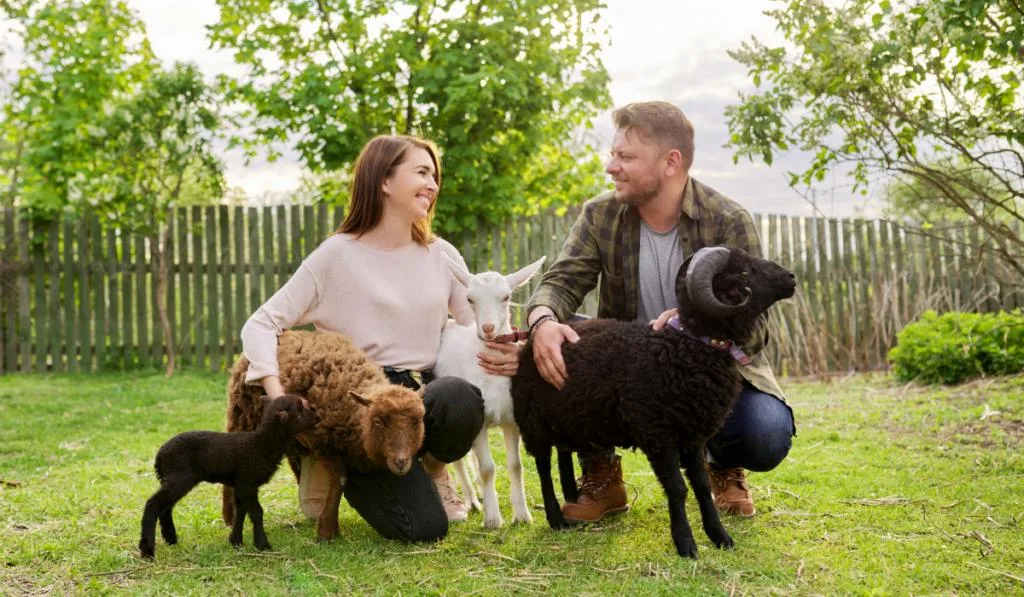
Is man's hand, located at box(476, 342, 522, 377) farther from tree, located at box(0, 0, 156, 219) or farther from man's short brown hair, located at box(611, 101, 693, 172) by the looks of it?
tree, located at box(0, 0, 156, 219)

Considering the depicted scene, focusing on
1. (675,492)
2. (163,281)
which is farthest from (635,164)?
(163,281)

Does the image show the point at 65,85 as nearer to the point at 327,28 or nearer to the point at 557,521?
the point at 327,28

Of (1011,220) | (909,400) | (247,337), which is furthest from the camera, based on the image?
(1011,220)

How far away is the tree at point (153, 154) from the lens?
1295cm

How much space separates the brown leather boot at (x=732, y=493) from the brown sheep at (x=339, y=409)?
1.85 meters

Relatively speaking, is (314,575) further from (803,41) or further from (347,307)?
(803,41)

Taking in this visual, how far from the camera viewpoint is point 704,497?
13.5 ft

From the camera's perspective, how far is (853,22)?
6.77 m

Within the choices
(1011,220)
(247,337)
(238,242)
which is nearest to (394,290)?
(247,337)

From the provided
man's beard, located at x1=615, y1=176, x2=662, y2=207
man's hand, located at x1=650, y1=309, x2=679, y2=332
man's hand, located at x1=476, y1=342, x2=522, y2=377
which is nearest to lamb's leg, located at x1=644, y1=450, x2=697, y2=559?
man's hand, located at x1=650, y1=309, x2=679, y2=332

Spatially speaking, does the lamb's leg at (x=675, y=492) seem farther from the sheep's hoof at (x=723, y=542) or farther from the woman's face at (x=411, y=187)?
the woman's face at (x=411, y=187)

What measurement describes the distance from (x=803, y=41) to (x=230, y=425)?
547cm

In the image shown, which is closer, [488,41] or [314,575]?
[314,575]

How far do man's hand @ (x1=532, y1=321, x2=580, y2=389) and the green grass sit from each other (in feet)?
2.78
